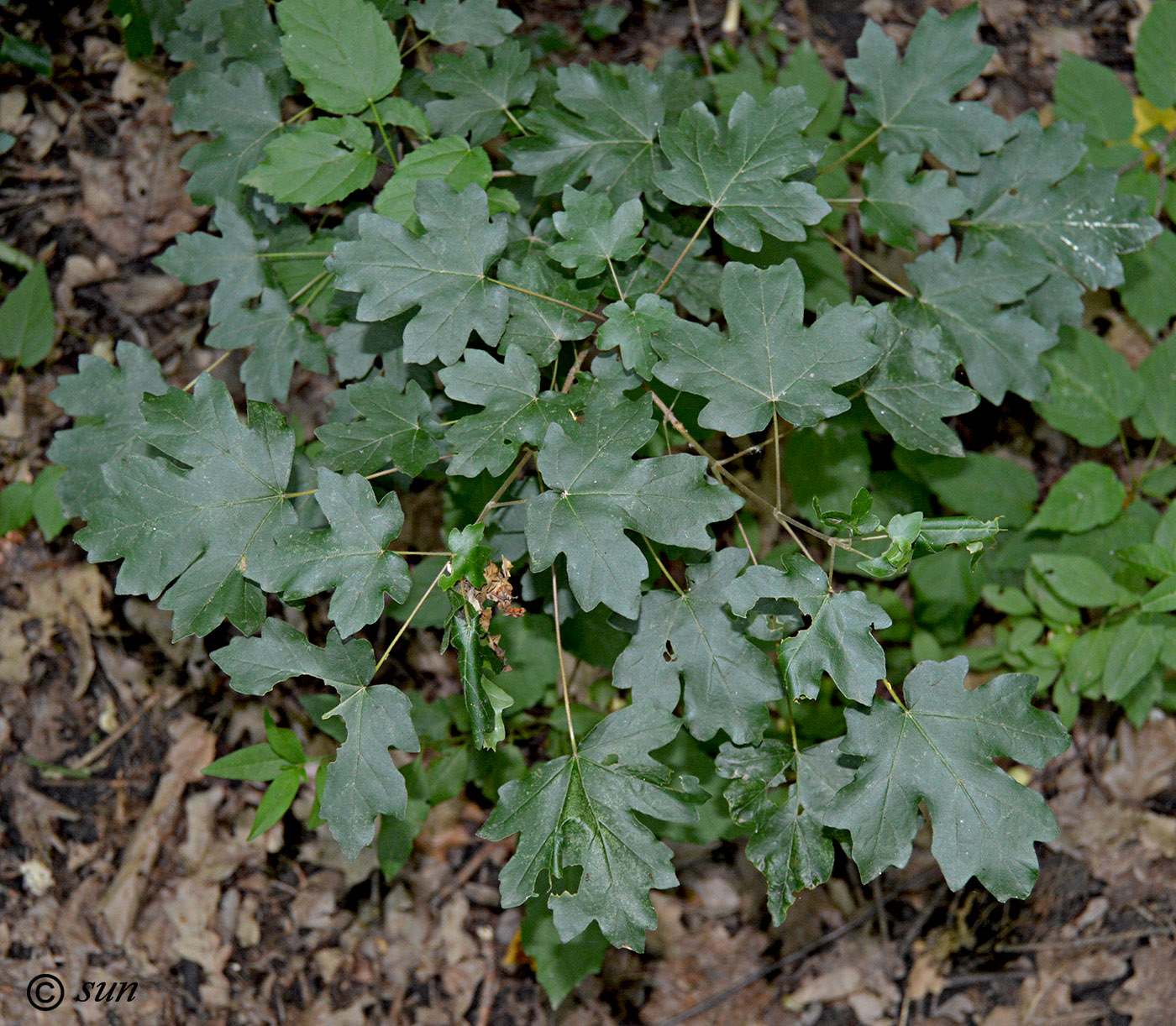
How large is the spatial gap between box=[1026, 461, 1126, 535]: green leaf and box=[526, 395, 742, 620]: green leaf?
1.39m

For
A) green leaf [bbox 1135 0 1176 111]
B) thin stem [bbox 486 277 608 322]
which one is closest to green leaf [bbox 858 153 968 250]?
thin stem [bbox 486 277 608 322]

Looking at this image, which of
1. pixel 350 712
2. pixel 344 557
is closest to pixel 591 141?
pixel 344 557

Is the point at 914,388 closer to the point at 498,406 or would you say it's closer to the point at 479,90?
the point at 498,406

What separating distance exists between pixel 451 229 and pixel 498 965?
88.2 inches

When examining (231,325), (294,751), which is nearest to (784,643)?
(294,751)

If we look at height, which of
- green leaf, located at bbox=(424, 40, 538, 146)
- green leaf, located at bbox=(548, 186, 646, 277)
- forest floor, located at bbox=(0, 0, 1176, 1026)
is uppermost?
green leaf, located at bbox=(424, 40, 538, 146)

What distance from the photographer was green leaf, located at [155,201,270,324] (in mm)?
2232

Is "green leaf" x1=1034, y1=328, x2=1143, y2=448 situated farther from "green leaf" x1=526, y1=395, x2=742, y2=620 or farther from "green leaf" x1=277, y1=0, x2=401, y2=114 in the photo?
"green leaf" x1=277, y1=0, x2=401, y2=114

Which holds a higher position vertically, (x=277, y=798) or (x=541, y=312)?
(x=541, y=312)

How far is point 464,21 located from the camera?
2223 mm

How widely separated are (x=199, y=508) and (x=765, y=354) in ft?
3.94

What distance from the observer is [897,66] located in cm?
226

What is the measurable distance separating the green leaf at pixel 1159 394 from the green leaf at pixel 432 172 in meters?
2.05

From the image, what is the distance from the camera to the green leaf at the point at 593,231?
1.89m
